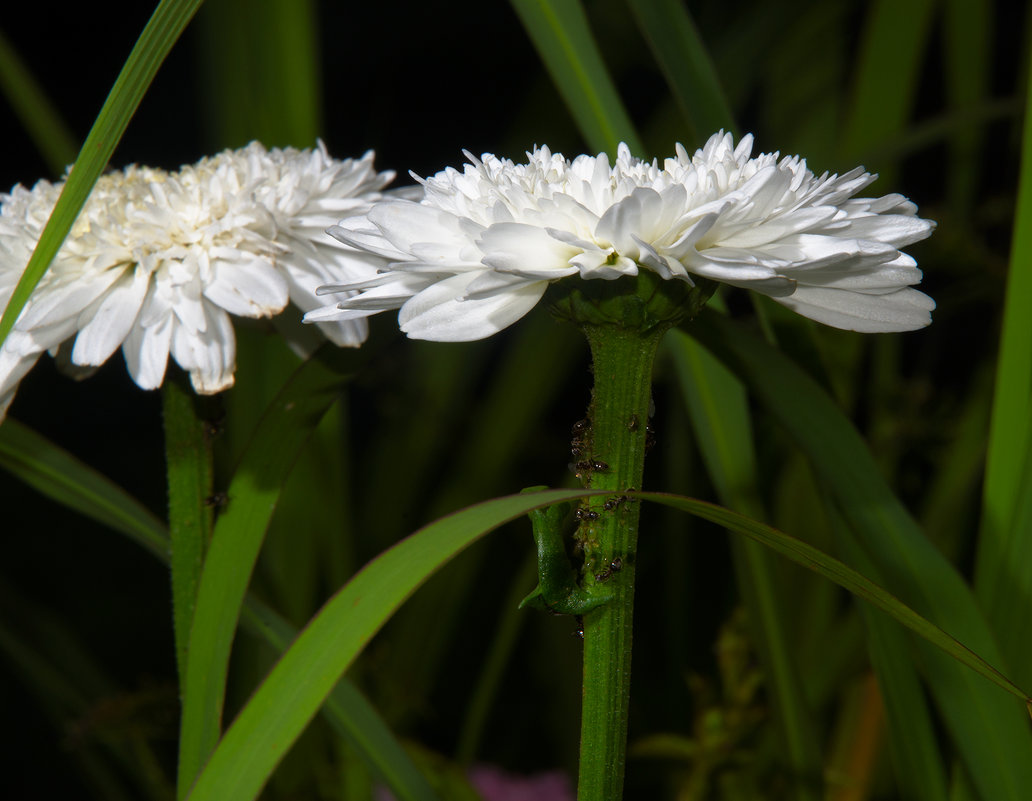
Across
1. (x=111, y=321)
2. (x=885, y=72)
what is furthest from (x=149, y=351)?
(x=885, y=72)

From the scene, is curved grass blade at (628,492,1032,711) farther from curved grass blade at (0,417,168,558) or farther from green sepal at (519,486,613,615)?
curved grass blade at (0,417,168,558)

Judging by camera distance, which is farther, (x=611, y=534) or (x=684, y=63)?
(x=684, y=63)

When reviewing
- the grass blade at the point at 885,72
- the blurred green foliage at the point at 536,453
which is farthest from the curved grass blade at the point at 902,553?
the grass blade at the point at 885,72

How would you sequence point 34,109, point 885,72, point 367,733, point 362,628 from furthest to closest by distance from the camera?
1. point 885,72
2. point 34,109
3. point 367,733
4. point 362,628

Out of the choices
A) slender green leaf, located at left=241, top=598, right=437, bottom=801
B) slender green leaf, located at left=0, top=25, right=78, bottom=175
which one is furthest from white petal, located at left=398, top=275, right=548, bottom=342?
slender green leaf, located at left=0, top=25, right=78, bottom=175

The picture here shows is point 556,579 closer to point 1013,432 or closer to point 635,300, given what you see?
point 635,300

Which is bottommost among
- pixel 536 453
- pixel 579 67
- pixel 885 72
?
pixel 579 67

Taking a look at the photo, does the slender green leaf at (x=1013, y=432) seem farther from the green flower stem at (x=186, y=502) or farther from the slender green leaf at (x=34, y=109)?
the slender green leaf at (x=34, y=109)
